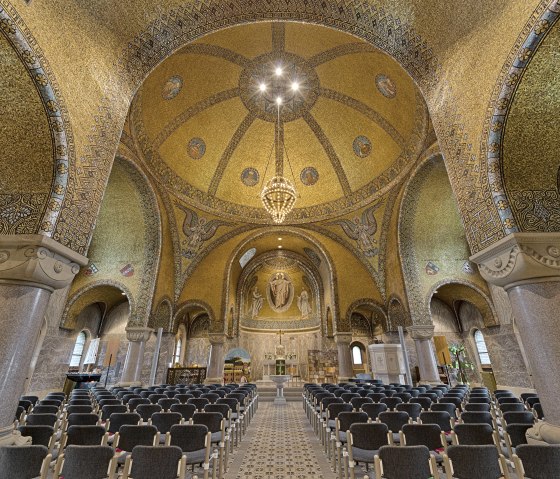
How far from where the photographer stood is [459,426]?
3.64 metres

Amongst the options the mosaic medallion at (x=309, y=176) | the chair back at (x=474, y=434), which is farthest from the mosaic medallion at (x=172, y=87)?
the chair back at (x=474, y=434)

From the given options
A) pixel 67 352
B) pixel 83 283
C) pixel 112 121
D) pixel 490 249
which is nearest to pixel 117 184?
pixel 83 283

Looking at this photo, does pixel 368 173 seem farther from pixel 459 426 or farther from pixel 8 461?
pixel 8 461

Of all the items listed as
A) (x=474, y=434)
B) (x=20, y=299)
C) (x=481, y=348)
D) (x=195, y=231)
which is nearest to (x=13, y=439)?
(x=20, y=299)

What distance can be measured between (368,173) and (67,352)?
18.0 metres

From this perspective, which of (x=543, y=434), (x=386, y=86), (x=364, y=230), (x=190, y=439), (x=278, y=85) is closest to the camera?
(x=543, y=434)

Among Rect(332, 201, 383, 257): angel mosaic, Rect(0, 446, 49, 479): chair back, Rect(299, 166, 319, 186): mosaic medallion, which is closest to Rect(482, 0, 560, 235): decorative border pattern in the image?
Rect(0, 446, 49, 479): chair back

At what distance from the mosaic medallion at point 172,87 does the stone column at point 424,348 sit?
1428cm

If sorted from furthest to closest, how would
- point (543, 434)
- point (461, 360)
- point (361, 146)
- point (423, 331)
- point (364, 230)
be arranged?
point (461, 360), point (364, 230), point (361, 146), point (423, 331), point (543, 434)

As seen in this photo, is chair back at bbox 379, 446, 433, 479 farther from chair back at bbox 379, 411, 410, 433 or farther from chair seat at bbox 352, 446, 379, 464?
chair back at bbox 379, 411, 410, 433

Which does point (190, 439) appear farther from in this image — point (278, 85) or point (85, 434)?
point (278, 85)

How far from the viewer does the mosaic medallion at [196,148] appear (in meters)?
→ 14.2

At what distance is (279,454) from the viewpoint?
5434 mm

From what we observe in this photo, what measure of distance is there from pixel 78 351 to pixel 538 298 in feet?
70.0
